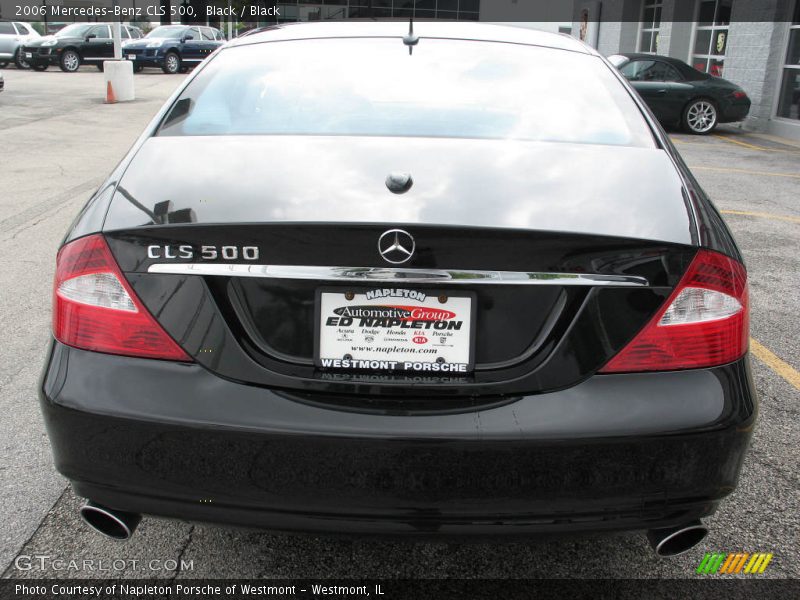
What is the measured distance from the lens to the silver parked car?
26359mm

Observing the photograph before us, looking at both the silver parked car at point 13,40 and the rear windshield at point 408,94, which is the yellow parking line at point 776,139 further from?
the silver parked car at point 13,40

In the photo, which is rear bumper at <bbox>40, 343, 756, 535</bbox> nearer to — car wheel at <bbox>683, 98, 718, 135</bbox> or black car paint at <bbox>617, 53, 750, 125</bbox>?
black car paint at <bbox>617, 53, 750, 125</bbox>

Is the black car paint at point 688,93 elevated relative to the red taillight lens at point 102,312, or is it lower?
lower

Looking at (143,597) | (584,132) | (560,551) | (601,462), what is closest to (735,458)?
(601,462)

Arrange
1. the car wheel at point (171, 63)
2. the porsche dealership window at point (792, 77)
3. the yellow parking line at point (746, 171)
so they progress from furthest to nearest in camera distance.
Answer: the car wheel at point (171, 63) → the porsche dealership window at point (792, 77) → the yellow parking line at point (746, 171)

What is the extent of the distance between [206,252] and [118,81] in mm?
16866

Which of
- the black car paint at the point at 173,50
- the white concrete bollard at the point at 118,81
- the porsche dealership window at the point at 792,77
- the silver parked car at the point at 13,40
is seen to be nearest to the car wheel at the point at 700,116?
the porsche dealership window at the point at 792,77

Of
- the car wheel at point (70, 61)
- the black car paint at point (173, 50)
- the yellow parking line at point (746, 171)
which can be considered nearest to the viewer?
the yellow parking line at point (746, 171)

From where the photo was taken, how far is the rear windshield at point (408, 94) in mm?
2416

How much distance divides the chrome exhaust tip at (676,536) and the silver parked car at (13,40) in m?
28.7

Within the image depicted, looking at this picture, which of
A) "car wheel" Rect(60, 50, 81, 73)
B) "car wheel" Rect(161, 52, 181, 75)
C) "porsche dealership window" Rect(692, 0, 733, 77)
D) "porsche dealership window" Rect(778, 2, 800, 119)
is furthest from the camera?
"car wheel" Rect(161, 52, 181, 75)

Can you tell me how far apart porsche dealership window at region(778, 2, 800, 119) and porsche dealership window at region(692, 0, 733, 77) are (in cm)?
255

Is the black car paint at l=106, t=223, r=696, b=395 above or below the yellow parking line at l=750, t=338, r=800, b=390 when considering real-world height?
above

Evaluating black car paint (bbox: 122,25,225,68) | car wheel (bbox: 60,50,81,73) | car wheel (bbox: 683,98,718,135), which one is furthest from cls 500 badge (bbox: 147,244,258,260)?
black car paint (bbox: 122,25,225,68)
